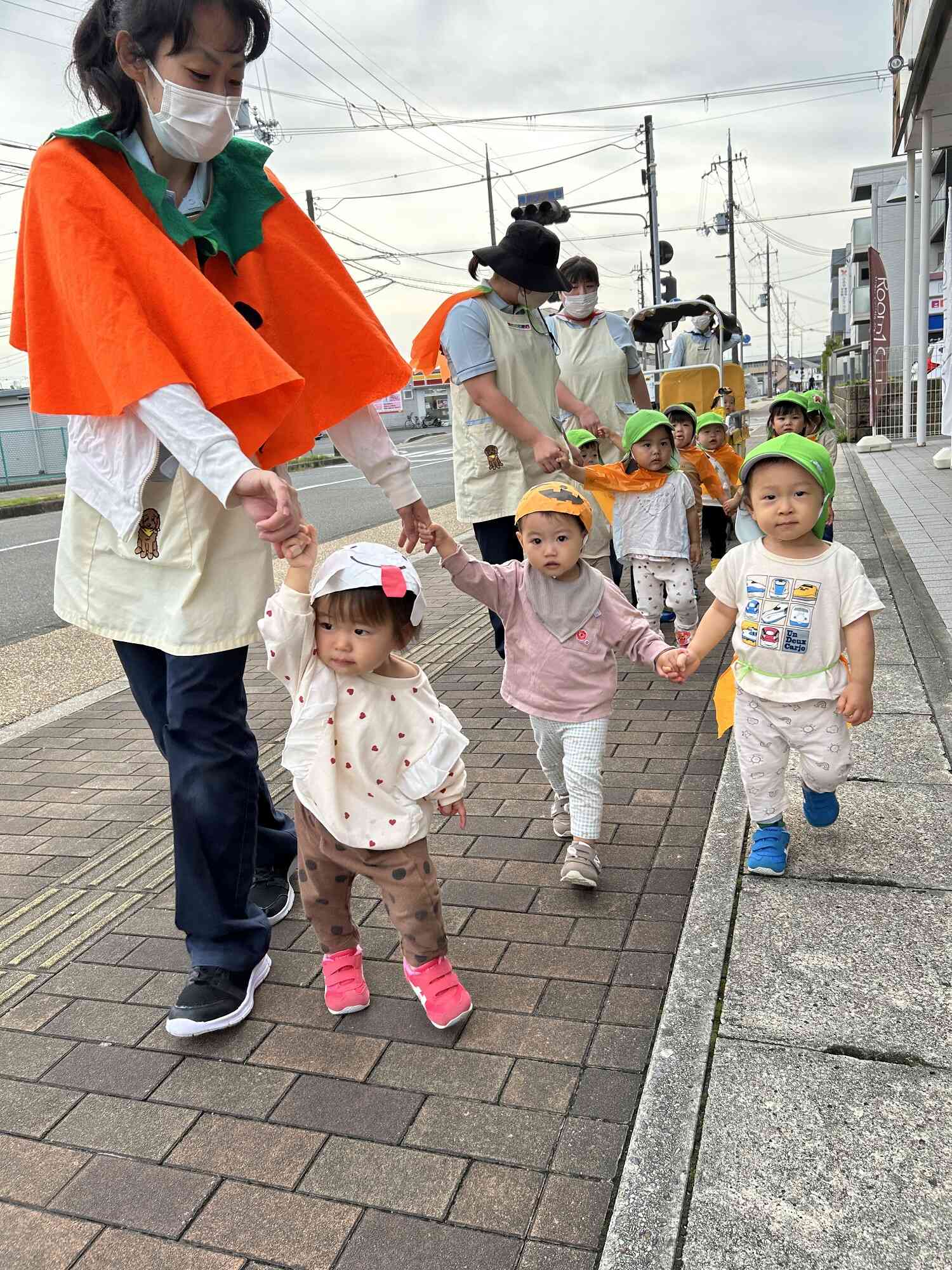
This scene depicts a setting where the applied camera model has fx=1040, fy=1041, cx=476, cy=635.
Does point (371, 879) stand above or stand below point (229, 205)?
below

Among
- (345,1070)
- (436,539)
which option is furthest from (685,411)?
(345,1070)

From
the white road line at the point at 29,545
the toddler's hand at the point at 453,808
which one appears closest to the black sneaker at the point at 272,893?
the toddler's hand at the point at 453,808

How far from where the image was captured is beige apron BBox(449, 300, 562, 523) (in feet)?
14.8

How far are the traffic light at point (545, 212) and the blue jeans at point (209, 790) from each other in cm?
322

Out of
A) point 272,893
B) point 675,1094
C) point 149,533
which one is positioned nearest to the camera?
point 675,1094

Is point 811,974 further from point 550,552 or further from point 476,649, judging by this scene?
point 476,649

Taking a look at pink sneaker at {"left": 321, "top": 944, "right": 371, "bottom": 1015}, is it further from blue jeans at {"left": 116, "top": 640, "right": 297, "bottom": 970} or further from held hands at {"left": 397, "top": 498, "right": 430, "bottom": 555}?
held hands at {"left": 397, "top": 498, "right": 430, "bottom": 555}

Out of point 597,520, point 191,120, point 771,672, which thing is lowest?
point 771,672

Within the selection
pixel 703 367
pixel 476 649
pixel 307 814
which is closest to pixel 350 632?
pixel 307 814

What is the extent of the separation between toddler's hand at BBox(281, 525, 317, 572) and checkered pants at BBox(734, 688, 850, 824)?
157 cm

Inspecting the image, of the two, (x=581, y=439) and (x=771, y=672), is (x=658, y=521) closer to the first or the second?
(x=581, y=439)

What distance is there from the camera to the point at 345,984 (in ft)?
8.58

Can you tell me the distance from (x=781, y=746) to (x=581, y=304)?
380 centimetres

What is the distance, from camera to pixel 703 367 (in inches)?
386
